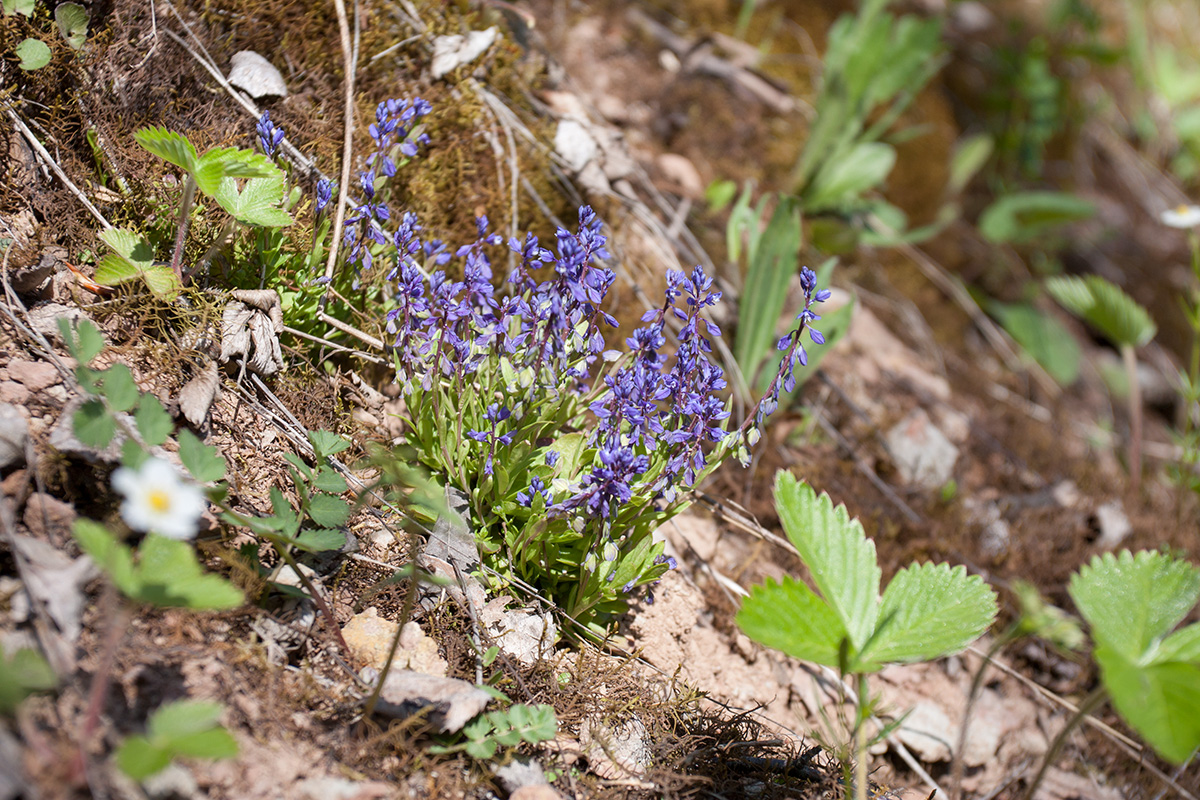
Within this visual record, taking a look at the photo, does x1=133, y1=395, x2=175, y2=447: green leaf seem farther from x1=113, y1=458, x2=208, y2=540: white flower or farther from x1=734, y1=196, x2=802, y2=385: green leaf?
x1=734, y1=196, x2=802, y2=385: green leaf

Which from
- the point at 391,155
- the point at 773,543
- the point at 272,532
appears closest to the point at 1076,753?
the point at 773,543

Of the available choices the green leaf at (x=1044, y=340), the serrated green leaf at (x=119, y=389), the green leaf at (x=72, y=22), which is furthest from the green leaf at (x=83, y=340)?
the green leaf at (x=1044, y=340)

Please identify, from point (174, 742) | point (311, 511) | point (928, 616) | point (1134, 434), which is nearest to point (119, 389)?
point (311, 511)

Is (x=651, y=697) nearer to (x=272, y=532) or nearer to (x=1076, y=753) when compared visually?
(x=272, y=532)

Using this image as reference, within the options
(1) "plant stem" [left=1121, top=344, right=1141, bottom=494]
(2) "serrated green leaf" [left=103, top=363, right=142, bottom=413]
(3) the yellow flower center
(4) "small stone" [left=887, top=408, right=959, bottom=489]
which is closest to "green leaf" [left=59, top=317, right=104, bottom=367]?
(2) "serrated green leaf" [left=103, top=363, right=142, bottom=413]

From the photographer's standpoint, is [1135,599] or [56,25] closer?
[1135,599]

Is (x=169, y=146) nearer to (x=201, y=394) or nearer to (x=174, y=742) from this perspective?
(x=201, y=394)
